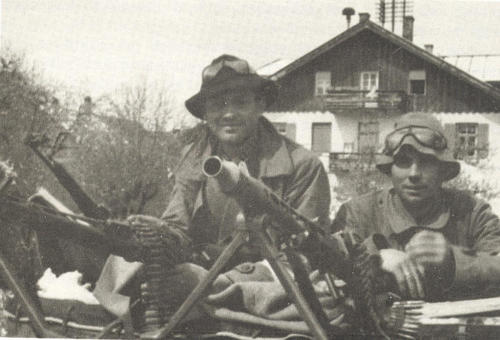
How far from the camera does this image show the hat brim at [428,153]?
114 inches

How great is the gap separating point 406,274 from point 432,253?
11cm

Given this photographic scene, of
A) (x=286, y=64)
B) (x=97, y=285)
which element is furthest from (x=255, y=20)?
(x=97, y=285)

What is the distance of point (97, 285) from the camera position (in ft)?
9.02

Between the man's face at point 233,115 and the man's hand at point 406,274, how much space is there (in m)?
0.82

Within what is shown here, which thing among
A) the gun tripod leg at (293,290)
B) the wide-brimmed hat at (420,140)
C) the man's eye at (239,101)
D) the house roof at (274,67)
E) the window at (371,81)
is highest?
the window at (371,81)

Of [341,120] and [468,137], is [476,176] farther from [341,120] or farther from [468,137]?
[468,137]

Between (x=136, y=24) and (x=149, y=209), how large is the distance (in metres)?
0.89

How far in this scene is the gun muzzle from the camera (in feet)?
6.66

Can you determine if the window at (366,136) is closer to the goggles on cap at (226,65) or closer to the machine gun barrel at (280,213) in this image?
the goggles on cap at (226,65)

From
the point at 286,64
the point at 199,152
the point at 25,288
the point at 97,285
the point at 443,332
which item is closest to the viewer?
the point at 443,332

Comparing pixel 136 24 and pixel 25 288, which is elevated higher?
pixel 136 24

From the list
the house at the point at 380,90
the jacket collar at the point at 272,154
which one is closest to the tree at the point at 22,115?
the jacket collar at the point at 272,154

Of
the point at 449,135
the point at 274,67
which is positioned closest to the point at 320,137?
the point at 449,135

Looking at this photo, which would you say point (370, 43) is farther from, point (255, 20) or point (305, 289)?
point (305, 289)
